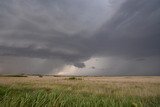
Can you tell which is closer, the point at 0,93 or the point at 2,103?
the point at 2,103

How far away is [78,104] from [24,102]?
1805mm

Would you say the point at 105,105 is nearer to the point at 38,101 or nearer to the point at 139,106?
the point at 139,106

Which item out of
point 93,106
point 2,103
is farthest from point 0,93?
point 93,106

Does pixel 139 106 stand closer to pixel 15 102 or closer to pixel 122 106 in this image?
pixel 122 106

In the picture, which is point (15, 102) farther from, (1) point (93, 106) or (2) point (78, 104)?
(1) point (93, 106)

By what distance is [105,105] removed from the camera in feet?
23.5

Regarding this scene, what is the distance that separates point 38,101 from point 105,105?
7.15 feet

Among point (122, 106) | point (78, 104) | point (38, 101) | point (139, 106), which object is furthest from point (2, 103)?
point (139, 106)

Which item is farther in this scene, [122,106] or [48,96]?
[48,96]

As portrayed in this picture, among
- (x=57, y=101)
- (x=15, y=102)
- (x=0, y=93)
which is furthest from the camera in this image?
(x=0, y=93)

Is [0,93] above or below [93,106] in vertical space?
above

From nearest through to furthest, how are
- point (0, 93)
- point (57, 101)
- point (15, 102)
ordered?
point (15, 102) < point (57, 101) < point (0, 93)

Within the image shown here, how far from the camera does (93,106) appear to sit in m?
7.26

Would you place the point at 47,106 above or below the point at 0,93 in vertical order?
below
